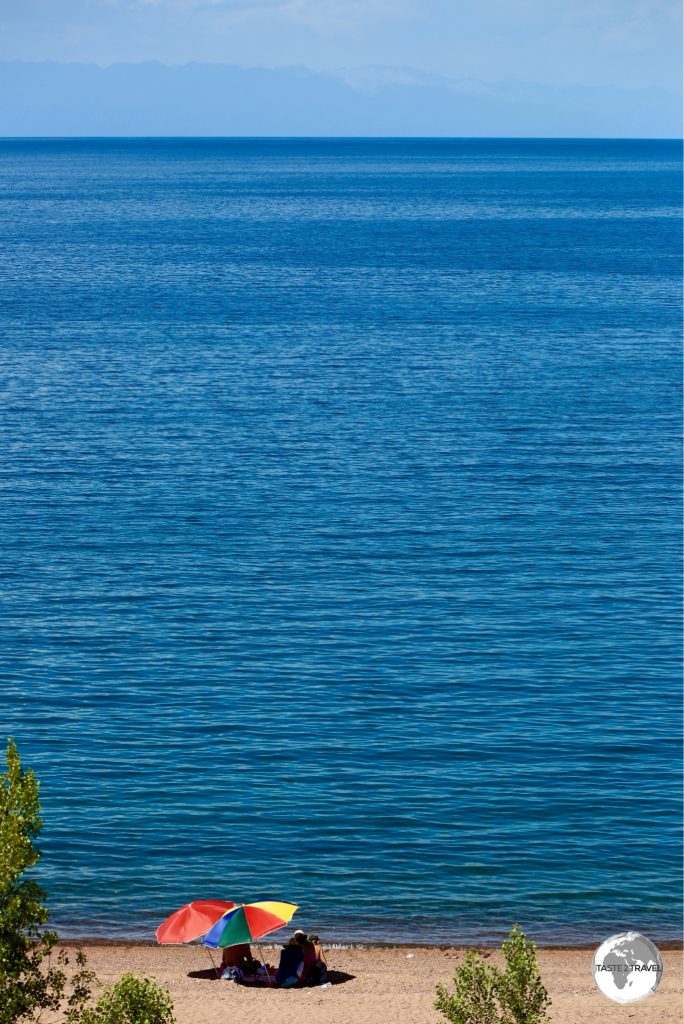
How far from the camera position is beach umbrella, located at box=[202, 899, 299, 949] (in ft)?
96.6

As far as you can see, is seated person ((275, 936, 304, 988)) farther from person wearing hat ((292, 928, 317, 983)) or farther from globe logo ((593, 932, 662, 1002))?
globe logo ((593, 932, 662, 1002))

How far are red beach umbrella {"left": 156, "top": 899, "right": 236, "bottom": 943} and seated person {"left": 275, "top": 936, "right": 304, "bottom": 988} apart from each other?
1840 mm

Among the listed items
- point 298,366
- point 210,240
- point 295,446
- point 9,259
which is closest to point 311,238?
point 210,240

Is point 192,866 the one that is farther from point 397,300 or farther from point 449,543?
point 397,300

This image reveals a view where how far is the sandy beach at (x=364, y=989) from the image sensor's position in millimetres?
27781

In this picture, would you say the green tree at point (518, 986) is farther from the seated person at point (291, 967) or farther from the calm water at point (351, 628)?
the calm water at point (351, 628)

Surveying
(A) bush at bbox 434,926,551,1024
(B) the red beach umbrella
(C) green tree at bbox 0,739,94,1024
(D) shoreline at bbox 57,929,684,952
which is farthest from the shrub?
(D) shoreline at bbox 57,929,684,952

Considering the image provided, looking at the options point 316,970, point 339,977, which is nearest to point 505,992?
point 316,970

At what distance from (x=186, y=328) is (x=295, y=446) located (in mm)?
39910

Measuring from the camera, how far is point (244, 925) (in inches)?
1168

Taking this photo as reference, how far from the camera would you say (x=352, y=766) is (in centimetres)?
4119

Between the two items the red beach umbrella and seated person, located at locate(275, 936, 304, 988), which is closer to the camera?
seated person, located at locate(275, 936, 304, 988)

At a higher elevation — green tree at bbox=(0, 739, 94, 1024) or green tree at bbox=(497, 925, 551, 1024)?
green tree at bbox=(0, 739, 94, 1024)

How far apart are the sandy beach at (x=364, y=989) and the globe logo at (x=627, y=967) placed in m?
3.00
